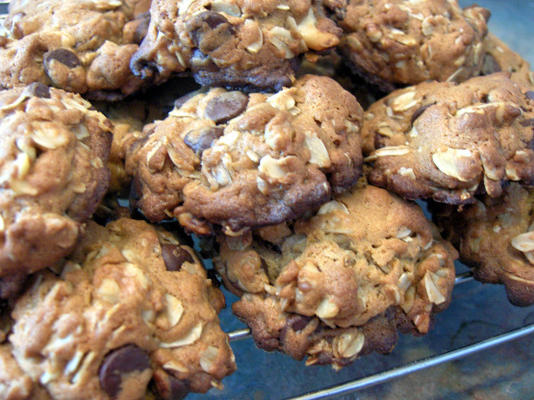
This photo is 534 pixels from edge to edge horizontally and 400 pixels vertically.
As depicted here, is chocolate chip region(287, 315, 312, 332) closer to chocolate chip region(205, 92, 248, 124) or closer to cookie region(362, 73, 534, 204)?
cookie region(362, 73, 534, 204)

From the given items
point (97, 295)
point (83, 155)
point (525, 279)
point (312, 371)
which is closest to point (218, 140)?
point (83, 155)

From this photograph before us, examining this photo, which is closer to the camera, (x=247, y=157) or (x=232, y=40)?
(x=247, y=157)

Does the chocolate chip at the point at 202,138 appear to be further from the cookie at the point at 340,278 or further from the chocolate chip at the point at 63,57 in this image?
the chocolate chip at the point at 63,57

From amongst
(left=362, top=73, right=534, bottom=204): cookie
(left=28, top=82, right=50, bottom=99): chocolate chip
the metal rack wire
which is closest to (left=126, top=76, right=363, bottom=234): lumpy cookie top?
(left=362, top=73, right=534, bottom=204): cookie

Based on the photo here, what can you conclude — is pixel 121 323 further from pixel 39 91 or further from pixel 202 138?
pixel 39 91

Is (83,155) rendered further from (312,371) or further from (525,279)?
(525,279)

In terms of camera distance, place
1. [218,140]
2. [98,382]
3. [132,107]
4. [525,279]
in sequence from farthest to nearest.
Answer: [132,107] → [525,279] → [218,140] → [98,382]

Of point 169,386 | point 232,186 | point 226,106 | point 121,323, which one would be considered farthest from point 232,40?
point 169,386
